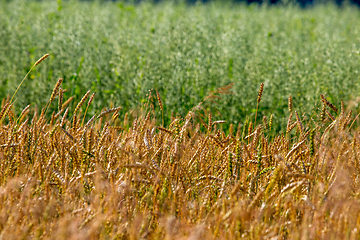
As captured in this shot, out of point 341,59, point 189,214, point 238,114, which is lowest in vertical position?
point 238,114

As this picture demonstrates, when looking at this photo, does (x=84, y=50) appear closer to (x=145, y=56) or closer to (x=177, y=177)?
(x=145, y=56)

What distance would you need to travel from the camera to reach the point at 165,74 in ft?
14.2

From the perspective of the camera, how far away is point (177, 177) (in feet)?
6.54

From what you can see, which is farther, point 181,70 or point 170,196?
point 181,70

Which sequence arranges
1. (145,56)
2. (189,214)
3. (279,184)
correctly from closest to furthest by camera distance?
(189,214) < (279,184) < (145,56)

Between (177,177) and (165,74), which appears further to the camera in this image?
(165,74)

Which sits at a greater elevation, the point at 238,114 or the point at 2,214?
the point at 2,214

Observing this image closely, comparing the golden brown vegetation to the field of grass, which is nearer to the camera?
the golden brown vegetation

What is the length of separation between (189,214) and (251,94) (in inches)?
108

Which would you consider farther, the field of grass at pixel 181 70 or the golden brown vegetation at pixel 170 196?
the field of grass at pixel 181 70

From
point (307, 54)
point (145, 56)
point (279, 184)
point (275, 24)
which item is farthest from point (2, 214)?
point (275, 24)

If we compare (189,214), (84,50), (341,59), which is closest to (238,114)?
(341,59)

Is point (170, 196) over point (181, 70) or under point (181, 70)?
under

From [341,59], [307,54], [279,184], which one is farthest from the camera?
[307,54]
